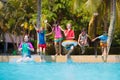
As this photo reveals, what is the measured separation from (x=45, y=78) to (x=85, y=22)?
20529 millimetres

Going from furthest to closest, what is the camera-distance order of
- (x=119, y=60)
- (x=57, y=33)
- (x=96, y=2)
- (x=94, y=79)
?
1. (x=96, y=2)
2. (x=57, y=33)
3. (x=119, y=60)
4. (x=94, y=79)

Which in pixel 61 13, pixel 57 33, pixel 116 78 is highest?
pixel 61 13

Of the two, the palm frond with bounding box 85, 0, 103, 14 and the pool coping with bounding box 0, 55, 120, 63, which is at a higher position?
the palm frond with bounding box 85, 0, 103, 14

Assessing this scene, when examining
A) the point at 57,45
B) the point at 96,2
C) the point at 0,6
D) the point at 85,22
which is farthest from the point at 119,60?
the point at 0,6

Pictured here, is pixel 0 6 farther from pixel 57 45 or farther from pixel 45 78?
pixel 45 78

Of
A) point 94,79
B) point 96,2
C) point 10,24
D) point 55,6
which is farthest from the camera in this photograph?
point 10,24

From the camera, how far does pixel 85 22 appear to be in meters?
29.0

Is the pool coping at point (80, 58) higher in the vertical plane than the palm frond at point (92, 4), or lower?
lower

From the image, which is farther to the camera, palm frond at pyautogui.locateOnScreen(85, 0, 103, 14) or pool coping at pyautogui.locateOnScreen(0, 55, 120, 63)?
palm frond at pyautogui.locateOnScreen(85, 0, 103, 14)

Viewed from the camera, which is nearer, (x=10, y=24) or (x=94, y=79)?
(x=94, y=79)

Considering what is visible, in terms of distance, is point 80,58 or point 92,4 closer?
point 80,58

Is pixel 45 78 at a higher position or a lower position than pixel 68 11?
lower

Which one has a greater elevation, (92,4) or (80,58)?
(92,4)

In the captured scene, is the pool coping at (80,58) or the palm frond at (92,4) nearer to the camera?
the pool coping at (80,58)
